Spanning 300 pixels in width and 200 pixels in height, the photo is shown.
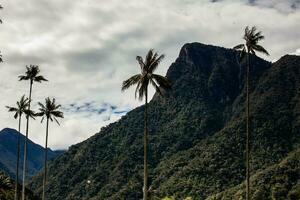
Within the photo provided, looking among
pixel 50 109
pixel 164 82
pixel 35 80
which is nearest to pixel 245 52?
pixel 164 82

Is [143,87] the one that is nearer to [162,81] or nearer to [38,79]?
[162,81]

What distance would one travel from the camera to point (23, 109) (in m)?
84.1

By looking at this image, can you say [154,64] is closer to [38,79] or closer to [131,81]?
[131,81]

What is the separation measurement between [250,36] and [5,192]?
223 feet

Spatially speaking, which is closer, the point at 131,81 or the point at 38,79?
the point at 131,81

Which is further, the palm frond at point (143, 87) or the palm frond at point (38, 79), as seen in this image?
the palm frond at point (38, 79)

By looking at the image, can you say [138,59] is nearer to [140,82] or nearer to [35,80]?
[140,82]

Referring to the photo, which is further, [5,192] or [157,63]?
[5,192]

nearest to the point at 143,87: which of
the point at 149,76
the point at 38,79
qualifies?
the point at 149,76

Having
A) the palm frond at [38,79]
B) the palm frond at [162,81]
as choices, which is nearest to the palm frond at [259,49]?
the palm frond at [162,81]

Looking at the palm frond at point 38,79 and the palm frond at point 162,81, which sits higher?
the palm frond at point 38,79

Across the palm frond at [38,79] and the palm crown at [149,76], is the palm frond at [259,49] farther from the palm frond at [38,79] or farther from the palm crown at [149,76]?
the palm frond at [38,79]

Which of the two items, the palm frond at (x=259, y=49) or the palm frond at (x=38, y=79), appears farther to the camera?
the palm frond at (x=38, y=79)

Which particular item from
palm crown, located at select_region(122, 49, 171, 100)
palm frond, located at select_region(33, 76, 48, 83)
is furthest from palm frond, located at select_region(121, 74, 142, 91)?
palm frond, located at select_region(33, 76, 48, 83)
